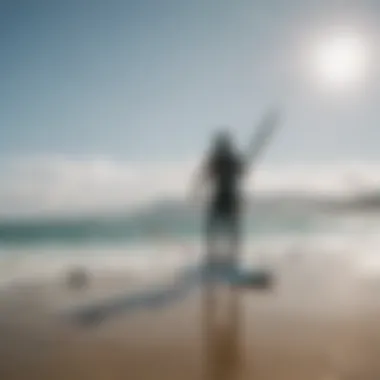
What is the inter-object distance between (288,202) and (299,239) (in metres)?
1.07

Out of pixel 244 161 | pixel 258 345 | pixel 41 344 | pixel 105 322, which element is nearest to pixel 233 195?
pixel 244 161

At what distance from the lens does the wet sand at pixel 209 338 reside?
3.86 meters

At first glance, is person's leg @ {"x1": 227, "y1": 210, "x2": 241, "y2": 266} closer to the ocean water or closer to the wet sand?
the wet sand

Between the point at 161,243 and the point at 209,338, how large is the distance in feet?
15.6

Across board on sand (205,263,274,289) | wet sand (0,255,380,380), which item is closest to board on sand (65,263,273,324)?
board on sand (205,263,274,289)

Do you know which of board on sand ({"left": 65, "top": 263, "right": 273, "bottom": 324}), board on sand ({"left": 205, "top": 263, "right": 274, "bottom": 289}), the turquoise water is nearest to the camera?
board on sand ({"left": 65, "top": 263, "right": 273, "bottom": 324})

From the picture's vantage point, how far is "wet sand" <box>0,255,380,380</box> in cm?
→ 386

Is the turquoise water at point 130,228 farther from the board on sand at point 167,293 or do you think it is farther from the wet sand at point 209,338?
the wet sand at point 209,338

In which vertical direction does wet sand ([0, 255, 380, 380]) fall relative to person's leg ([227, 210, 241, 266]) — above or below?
below

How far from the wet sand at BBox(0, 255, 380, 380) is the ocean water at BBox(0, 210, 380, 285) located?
103cm

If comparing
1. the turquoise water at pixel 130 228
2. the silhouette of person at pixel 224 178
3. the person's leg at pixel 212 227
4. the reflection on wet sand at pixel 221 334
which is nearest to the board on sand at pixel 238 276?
the reflection on wet sand at pixel 221 334

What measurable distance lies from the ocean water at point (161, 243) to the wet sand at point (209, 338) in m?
1.03

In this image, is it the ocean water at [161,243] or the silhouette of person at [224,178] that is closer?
the silhouette of person at [224,178]

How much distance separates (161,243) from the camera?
30.0 feet
